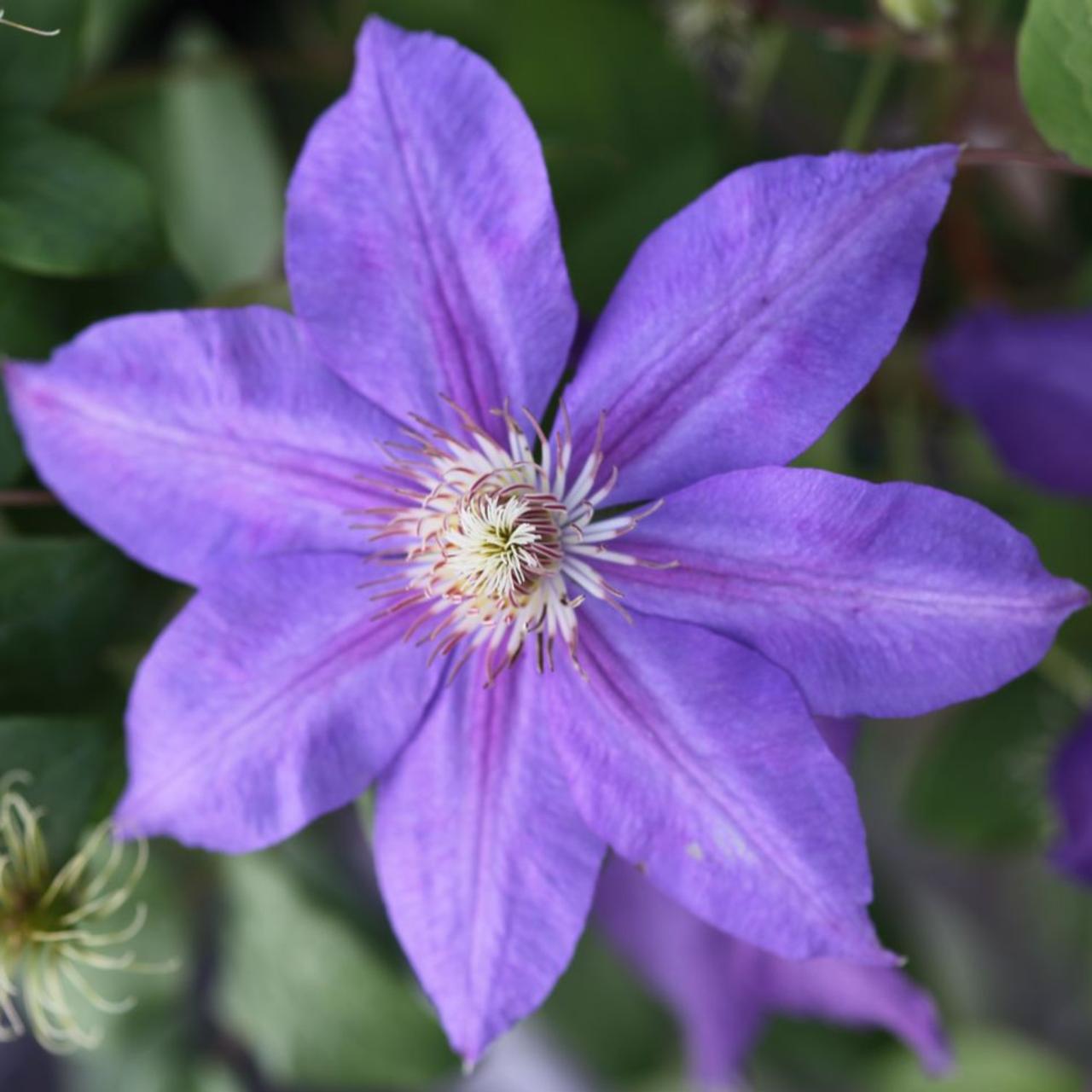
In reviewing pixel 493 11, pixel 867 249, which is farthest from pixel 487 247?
pixel 493 11

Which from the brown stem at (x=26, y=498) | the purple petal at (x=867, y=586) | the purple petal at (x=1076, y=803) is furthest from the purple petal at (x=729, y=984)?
the brown stem at (x=26, y=498)

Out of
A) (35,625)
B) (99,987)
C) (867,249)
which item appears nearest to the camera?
(867,249)

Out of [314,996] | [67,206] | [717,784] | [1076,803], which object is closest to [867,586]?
[717,784]

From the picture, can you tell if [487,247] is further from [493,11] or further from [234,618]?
[493,11]

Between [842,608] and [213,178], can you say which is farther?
[213,178]

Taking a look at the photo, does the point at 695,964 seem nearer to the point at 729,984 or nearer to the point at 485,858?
the point at 729,984

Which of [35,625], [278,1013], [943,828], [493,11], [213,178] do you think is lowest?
[278,1013]
